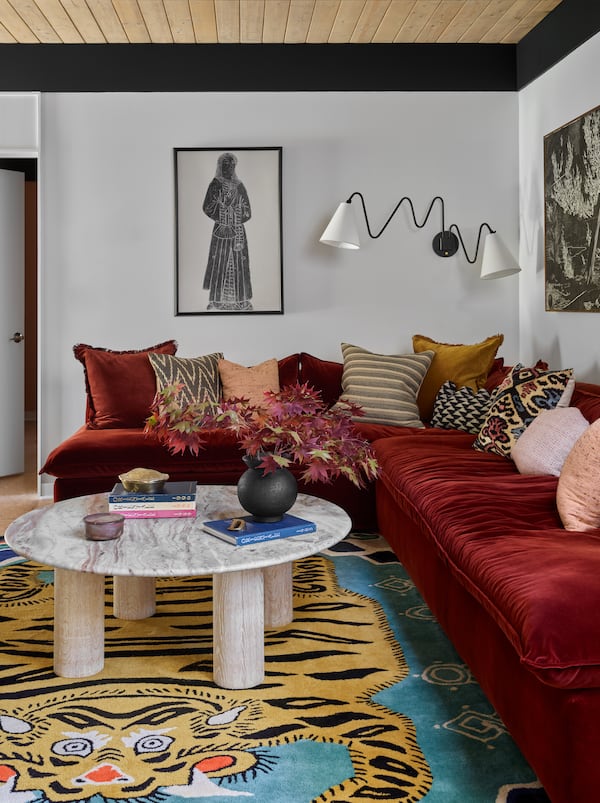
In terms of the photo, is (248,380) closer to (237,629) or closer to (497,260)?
(497,260)

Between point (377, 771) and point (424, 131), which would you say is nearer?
point (377, 771)

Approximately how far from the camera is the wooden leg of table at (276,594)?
9.34 ft

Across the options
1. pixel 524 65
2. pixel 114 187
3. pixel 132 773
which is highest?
pixel 524 65

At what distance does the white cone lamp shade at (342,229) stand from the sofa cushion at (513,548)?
1.65 metres

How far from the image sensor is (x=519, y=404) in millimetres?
3607

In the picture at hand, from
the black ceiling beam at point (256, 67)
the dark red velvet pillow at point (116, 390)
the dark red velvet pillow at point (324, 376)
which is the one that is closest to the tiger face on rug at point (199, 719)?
the dark red velvet pillow at point (116, 390)

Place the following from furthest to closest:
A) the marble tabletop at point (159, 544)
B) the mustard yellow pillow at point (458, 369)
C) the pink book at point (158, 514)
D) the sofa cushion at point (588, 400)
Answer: the mustard yellow pillow at point (458, 369), the sofa cushion at point (588, 400), the pink book at point (158, 514), the marble tabletop at point (159, 544)

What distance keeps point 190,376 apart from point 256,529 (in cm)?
213

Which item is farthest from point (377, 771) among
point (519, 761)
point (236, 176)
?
point (236, 176)

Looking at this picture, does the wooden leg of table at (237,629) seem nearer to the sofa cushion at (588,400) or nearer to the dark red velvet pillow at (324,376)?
the sofa cushion at (588,400)

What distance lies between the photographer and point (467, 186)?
207 inches

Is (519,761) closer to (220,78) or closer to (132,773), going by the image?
(132,773)

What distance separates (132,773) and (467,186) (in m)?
4.29

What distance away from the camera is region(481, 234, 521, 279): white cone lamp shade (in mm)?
4934
